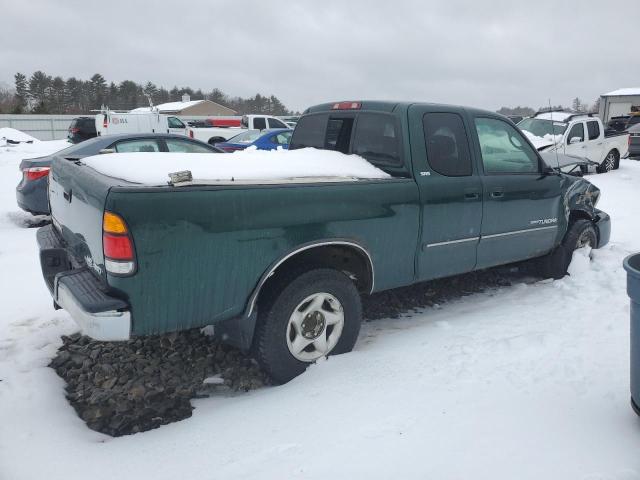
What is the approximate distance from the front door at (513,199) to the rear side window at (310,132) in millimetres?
1406

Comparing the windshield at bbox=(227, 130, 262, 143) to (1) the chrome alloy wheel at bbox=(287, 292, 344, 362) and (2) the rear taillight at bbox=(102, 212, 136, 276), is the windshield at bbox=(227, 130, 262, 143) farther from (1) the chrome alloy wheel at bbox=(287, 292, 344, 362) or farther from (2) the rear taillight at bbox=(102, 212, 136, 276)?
(2) the rear taillight at bbox=(102, 212, 136, 276)

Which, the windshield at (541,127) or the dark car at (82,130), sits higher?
the dark car at (82,130)

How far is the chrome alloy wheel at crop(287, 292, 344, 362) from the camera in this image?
3.58m

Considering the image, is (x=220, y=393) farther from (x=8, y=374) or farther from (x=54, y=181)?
(x=54, y=181)

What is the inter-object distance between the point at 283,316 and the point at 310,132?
7.47 feet

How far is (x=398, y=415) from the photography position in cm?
310

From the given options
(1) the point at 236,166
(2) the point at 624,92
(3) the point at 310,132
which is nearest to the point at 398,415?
(1) the point at 236,166

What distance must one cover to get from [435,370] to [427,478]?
112cm

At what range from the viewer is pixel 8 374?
3.61 meters

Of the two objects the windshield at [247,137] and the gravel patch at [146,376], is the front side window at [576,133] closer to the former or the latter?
the windshield at [247,137]

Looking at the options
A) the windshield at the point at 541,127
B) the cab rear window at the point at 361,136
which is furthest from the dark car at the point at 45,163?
the windshield at the point at 541,127

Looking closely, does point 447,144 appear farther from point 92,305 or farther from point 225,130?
point 225,130

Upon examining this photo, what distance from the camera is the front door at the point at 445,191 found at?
418 centimetres

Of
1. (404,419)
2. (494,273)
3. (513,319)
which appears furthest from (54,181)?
(494,273)
